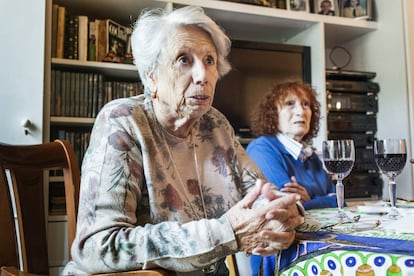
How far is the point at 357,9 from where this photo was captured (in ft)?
8.28

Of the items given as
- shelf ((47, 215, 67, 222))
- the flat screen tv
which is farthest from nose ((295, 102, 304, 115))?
shelf ((47, 215, 67, 222))

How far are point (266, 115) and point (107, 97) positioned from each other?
0.83 meters

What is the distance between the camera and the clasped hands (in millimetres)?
729

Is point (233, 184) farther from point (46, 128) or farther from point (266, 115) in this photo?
point (46, 128)

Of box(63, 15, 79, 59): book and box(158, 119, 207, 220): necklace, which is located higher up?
box(63, 15, 79, 59): book

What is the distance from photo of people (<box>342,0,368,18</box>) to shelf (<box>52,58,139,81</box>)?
1468 millimetres

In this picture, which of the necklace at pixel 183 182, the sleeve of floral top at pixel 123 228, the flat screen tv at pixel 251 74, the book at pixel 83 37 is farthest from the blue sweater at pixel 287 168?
the book at pixel 83 37

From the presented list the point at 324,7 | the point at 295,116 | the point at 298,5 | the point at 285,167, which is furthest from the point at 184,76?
the point at 324,7

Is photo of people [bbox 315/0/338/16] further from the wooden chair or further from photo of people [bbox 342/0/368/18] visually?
the wooden chair

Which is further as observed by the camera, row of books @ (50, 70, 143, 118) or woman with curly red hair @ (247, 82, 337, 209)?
row of books @ (50, 70, 143, 118)

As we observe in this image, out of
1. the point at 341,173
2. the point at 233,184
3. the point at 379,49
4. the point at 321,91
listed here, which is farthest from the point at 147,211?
the point at 379,49

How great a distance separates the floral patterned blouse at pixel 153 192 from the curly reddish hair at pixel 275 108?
→ 0.74 meters

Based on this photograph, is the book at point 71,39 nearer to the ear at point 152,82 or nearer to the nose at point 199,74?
the ear at point 152,82

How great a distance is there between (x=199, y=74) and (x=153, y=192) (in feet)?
1.06
